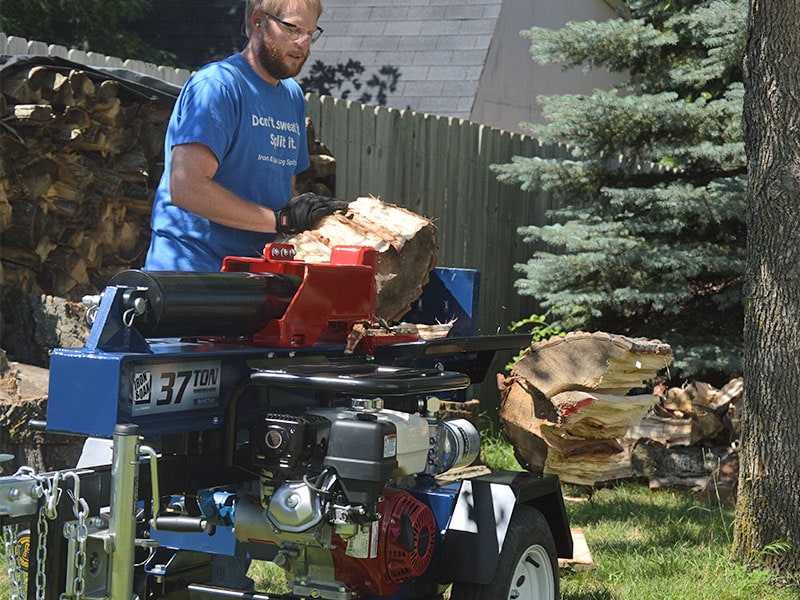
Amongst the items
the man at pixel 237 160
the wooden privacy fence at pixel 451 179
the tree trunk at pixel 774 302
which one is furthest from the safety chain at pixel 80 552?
the wooden privacy fence at pixel 451 179

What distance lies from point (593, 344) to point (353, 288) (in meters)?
3.19

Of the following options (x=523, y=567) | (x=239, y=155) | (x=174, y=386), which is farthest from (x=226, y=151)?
(x=523, y=567)

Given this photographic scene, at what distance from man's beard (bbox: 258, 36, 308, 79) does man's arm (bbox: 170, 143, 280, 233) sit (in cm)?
51

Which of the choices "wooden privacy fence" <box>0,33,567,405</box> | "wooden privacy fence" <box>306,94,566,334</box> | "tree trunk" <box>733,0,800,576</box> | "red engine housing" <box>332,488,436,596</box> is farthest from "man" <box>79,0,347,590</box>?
"wooden privacy fence" <box>306,94,566,334</box>

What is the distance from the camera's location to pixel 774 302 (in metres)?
5.74

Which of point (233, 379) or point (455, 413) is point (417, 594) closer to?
point (233, 379)

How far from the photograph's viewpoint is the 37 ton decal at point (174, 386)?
3.19 metres

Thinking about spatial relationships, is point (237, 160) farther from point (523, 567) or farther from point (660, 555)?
point (660, 555)

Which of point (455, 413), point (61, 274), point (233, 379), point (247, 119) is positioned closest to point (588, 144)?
point (455, 413)

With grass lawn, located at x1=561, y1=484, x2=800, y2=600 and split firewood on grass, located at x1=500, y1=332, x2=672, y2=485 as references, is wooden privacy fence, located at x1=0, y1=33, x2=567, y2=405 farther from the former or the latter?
grass lawn, located at x1=561, y1=484, x2=800, y2=600

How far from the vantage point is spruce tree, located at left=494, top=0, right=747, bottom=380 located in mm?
9102

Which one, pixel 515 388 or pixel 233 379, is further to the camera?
pixel 515 388

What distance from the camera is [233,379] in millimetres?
3543

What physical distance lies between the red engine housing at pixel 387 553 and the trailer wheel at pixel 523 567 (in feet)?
0.94
